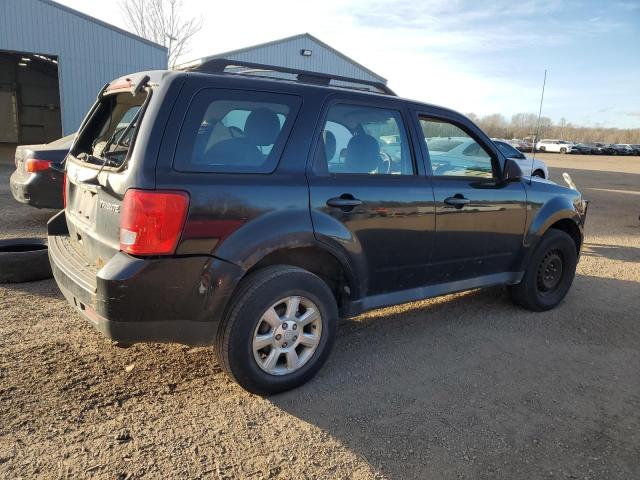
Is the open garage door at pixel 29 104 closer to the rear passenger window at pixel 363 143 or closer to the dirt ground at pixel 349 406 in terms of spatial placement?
the dirt ground at pixel 349 406

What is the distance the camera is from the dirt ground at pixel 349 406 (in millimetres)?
2523

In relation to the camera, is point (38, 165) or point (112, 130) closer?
point (112, 130)

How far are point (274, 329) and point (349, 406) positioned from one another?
651 mm

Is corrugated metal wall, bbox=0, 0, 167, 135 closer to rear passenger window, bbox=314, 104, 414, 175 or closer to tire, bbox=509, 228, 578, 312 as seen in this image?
rear passenger window, bbox=314, 104, 414, 175

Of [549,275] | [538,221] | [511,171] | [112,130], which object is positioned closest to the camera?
[112,130]

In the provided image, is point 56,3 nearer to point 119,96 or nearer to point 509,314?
point 119,96

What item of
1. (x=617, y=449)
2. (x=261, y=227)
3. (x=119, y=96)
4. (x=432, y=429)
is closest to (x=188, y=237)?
(x=261, y=227)

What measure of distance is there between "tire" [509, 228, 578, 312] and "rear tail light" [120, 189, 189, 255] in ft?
11.1

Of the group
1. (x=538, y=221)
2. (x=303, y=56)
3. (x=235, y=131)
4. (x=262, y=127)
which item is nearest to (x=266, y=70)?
(x=262, y=127)

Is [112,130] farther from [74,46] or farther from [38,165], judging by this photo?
[74,46]

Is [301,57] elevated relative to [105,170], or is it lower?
elevated

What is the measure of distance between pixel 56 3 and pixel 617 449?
64.3 feet

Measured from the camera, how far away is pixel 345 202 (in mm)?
3227

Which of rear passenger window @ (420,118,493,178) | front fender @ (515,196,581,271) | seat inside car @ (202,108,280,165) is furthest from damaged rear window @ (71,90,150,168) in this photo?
front fender @ (515,196,581,271)
